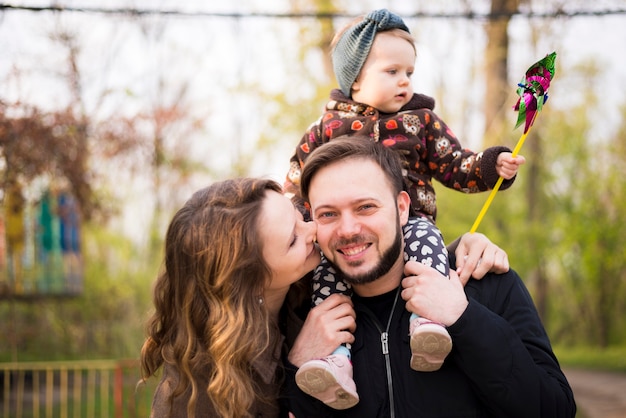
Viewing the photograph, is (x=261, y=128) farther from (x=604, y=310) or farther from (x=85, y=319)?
(x=604, y=310)

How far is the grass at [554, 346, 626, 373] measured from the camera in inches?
528

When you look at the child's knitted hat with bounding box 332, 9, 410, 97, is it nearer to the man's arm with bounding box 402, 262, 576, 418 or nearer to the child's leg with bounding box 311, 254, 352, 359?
the child's leg with bounding box 311, 254, 352, 359

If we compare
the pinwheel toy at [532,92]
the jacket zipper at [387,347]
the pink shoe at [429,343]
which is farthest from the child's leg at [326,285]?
the pinwheel toy at [532,92]

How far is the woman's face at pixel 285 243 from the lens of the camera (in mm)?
2850

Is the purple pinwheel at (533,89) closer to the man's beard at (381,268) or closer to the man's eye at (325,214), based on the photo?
the man's beard at (381,268)

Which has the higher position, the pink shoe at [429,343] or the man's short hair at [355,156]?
the man's short hair at [355,156]

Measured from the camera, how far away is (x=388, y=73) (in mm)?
3270

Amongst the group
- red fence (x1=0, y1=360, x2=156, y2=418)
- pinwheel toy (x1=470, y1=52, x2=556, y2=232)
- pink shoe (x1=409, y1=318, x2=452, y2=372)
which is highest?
pinwheel toy (x1=470, y1=52, x2=556, y2=232)

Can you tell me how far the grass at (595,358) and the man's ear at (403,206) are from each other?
1116 cm

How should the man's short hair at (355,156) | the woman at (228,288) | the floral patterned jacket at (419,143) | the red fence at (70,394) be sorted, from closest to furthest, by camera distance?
the woman at (228,288) < the man's short hair at (355,156) < the floral patterned jacket at (419,143) < the red fence at (70,394)

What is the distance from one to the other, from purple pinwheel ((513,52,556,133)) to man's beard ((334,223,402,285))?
75cm

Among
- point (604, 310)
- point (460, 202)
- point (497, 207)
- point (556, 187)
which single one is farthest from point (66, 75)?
point (604, 310)

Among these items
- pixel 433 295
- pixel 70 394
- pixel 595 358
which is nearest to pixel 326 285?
pixel 433 295

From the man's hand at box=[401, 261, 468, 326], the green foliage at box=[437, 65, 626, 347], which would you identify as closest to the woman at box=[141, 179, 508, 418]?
the man's hand at box=[401, 261, 468, 326]
